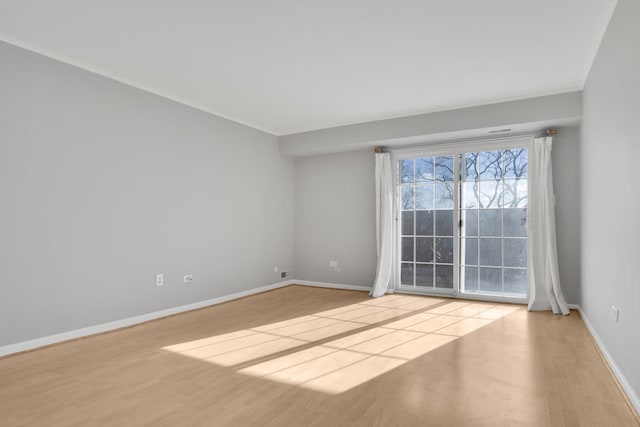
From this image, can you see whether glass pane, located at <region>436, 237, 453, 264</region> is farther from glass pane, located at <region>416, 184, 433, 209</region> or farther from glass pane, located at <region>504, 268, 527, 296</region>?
glass pane, located at <region>504, 268, 527, 296</region>

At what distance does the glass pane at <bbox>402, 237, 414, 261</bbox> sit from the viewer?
19.8 ft

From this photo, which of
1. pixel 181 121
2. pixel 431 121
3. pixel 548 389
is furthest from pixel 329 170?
pixel 548 389

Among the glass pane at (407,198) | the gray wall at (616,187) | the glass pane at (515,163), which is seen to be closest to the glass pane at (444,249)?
the glass pane at (407,198)

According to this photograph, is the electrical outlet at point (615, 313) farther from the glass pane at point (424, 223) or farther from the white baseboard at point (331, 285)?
the white baseboard at point (331, 285)

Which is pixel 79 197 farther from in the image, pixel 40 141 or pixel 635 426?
pixel 635 426

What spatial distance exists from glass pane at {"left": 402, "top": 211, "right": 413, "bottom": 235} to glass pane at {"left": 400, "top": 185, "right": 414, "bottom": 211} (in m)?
0.08

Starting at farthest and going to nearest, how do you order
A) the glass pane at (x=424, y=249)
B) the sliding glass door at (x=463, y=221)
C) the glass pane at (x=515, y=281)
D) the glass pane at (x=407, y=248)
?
the glass pane at (x=407, y=248) → the glass pane at (x=424, y=249) → the sliding glass door at (x=463, y=221) → the glass pane at (x=515, y=281)

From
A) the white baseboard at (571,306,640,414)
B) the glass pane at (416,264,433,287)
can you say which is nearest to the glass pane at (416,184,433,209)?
the glass pane at (416,264,433,287)

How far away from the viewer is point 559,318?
4.44 meters

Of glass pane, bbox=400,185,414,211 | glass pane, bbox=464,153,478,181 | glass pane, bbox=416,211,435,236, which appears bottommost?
glass pane, bbox=416,211,435,236

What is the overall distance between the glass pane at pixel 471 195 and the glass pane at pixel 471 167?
9 centimetres

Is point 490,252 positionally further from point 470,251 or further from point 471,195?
point 471,195

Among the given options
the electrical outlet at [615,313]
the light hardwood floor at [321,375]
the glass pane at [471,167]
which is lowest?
the light hardwood floor at [321,375]

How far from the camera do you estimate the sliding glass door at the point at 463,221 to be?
17.4 feet
